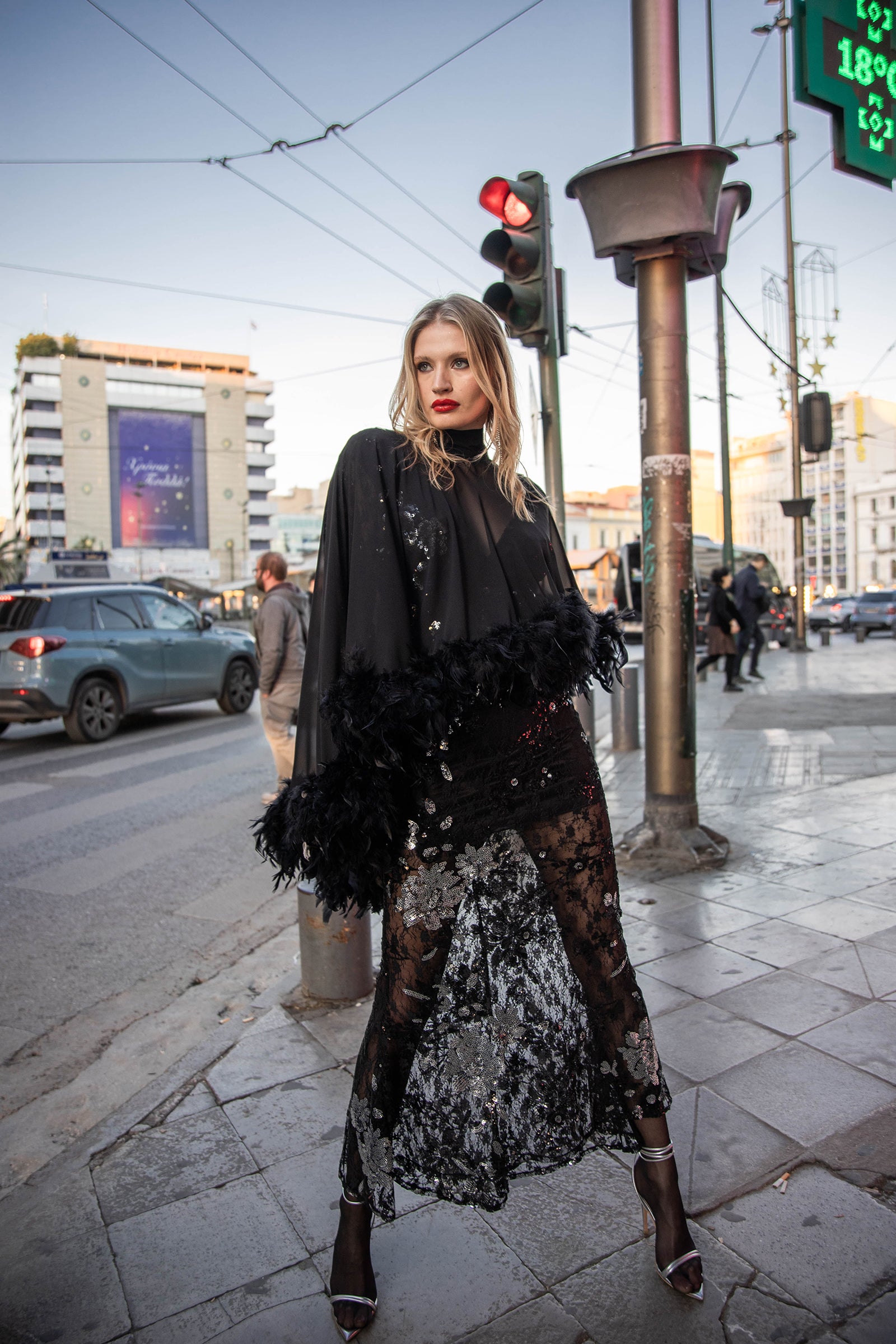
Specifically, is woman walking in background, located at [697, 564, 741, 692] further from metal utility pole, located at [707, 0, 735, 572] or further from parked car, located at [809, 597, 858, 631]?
parked car, located at [809, 597, 858, 631]

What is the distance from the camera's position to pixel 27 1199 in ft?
7.33

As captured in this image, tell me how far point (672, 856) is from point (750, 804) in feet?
5.27

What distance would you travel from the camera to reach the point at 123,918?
15.0ft

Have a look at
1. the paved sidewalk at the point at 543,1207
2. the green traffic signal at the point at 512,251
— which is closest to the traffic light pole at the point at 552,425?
the green traffic signal at the point at 512,251

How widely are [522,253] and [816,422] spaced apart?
26.0 ft

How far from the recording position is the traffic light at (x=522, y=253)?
5.32m

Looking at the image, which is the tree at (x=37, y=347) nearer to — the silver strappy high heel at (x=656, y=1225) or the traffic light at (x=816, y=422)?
the traffic light at (x=816, y=422)

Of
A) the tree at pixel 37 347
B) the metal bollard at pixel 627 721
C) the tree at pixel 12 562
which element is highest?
the tree at pixel 37 347

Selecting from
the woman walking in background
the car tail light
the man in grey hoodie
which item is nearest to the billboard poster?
the woman walking in background

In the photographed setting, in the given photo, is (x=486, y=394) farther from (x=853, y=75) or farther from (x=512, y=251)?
(x=853, y=75)

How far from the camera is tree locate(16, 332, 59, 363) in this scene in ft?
278

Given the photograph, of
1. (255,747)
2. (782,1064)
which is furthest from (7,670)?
(782,1064)

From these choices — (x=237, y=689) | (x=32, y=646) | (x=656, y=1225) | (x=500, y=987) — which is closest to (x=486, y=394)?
(x=500, y=987)

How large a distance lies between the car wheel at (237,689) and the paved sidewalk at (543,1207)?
9066 millimetres
